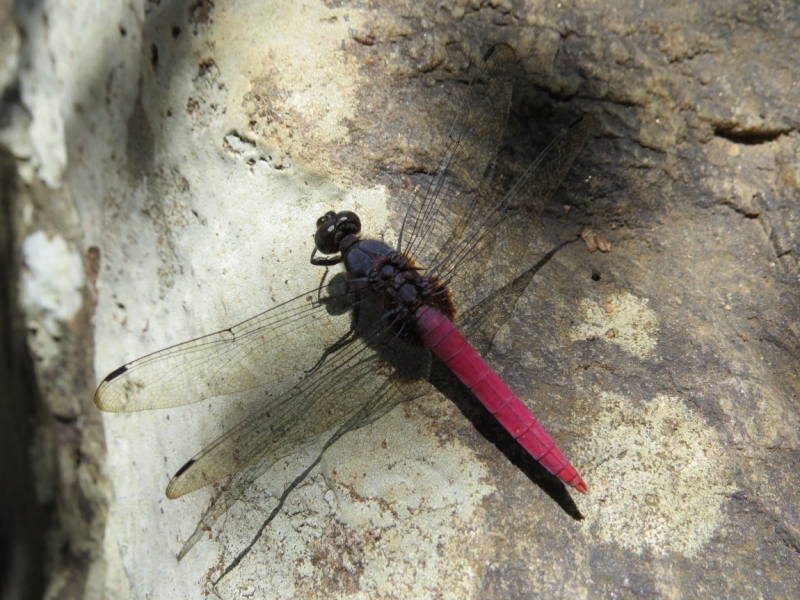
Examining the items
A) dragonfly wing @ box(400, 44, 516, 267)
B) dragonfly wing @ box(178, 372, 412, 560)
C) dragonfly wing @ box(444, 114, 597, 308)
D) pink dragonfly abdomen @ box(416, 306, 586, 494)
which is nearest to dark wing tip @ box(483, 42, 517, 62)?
dragonfly wing @ box(400, 44, 516, 267)

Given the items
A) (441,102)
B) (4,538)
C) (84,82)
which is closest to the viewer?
(441,102)

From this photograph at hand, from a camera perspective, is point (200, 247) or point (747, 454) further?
point (200, 247)

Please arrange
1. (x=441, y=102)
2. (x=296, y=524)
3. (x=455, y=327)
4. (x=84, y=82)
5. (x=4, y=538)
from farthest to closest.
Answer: (x=4, y=538)
(x=84, y=82)
(x=441, y=102)
(x=455, y=327)
(x=296, y=524)

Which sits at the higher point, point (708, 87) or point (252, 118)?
point (252, 118)

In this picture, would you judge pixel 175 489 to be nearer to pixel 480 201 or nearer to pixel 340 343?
pixel 340 343

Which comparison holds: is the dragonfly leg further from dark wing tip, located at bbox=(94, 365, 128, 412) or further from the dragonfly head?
dark wing tip, located at bbox=(94, 365, 128, 412)

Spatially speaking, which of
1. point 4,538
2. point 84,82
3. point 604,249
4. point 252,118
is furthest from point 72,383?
point 604,249

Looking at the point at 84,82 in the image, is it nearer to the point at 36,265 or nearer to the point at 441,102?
the point at 36,265
